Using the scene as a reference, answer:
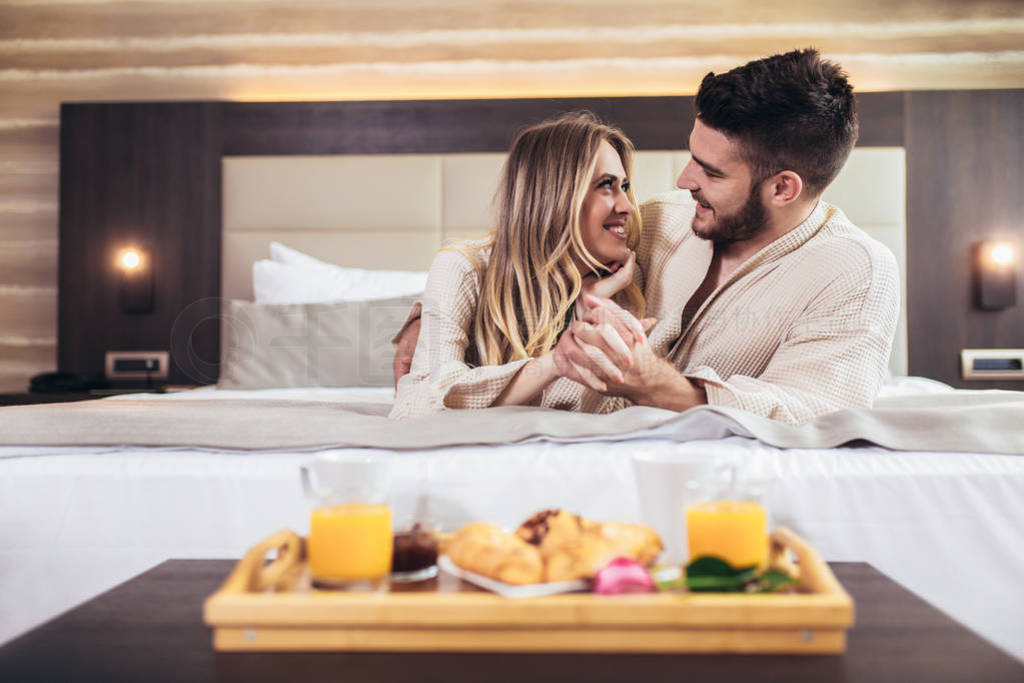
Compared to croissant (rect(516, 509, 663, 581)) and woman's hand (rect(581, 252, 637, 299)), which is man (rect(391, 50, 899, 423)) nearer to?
woman's hand (rect(581, 252, 637, 299))

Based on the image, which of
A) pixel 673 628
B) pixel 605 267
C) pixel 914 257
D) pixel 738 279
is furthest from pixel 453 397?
pixel 914 257

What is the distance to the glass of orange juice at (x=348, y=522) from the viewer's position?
0.79 m

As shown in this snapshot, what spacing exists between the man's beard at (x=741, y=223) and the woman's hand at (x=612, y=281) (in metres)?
0.19

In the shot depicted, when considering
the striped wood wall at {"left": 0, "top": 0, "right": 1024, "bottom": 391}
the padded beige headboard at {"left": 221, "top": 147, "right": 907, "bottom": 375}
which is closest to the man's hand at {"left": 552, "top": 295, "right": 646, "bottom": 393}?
the padded beige headboard at {"left": 221, "top": 147, "right": 907, "bottom": 375}

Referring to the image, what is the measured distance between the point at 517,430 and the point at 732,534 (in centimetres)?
59

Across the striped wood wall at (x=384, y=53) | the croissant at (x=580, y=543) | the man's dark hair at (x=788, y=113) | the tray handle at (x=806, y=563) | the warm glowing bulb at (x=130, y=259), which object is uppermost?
the striped wood wall at (x=384, y=53)

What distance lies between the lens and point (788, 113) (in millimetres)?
1876

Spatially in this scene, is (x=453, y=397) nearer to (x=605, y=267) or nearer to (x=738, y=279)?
(x=605, y=267)

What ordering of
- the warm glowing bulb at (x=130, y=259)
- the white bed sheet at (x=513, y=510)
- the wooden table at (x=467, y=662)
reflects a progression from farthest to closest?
the warm glowing bulb at (x=130, y=259) → the white bed sheet at (x=513, y=510) → the wooden table at (x=467, y=662)

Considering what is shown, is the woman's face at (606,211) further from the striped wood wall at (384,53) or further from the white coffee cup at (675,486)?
the striped wood wall at (384,53)

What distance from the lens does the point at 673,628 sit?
712 millimetres

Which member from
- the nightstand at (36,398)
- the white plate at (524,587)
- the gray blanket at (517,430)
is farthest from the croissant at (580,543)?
the nightstand at (36,398)

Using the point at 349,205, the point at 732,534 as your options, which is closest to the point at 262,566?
the point at 732,534

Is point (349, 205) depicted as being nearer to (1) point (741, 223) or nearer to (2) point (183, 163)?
(2) point (183, 163)
